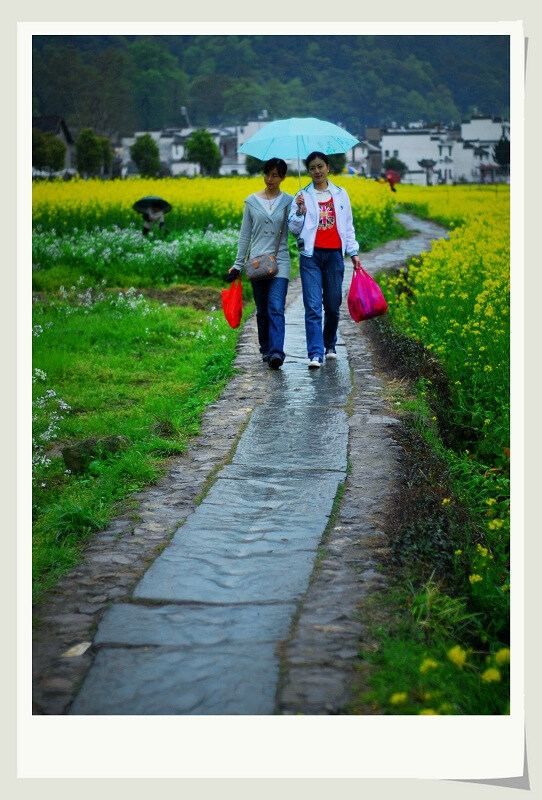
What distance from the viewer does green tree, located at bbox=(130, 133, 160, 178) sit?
14.6 metres

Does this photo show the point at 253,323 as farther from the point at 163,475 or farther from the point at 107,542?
the point at 107,542

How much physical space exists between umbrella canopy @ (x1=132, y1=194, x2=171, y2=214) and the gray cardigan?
26.7 feet

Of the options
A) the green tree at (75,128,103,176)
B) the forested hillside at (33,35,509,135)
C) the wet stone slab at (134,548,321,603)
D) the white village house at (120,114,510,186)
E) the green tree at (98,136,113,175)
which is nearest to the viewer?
the wet stone slab at (134,548,321,603)

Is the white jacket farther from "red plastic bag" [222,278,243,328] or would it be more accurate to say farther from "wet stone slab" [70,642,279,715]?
"wet stone slab" [70,642,279,715]

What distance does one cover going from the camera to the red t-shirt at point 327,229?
6.79 m

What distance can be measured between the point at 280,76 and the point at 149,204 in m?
7.87

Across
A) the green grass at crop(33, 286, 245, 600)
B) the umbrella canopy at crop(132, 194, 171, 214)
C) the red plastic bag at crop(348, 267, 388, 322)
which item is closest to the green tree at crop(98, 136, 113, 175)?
the umbrella canopy at crop(132, 194, 171, 214)

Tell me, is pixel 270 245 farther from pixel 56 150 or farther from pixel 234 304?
pixel 56 150

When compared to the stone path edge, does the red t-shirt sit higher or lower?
higher

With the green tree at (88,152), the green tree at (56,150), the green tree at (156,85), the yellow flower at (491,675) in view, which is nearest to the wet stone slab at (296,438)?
the yellow flower at (491,675)

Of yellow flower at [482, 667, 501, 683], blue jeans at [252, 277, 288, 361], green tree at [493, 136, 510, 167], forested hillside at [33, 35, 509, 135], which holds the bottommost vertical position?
yellow flower at [482, 667, 501, 683]

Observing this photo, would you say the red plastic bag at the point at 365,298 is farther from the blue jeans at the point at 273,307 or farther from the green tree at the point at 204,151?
the green tree at the point at 204,151

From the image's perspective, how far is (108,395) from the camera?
23.6 ft

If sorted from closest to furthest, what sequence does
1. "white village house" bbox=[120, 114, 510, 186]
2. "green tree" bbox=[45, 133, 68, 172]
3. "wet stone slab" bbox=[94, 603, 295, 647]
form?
"wet stone slab" bbox=[94, 603, 295, 647], "white village house" bbox=[120, 114, 510, 186], "green tree" bbox=[45, 133, 68, 172]
